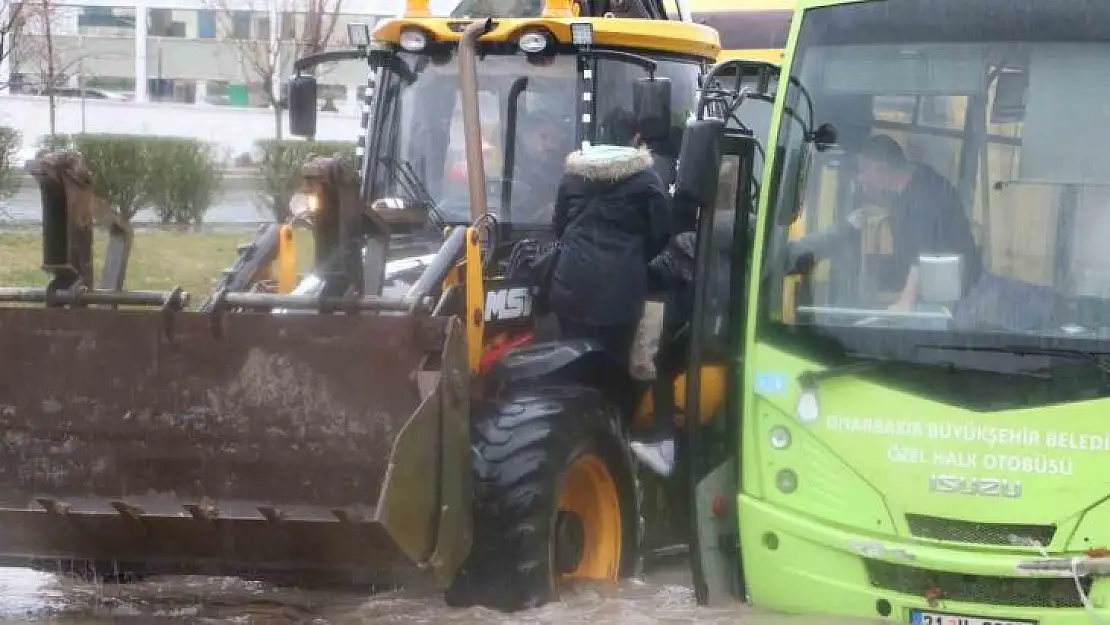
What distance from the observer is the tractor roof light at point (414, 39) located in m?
8.13

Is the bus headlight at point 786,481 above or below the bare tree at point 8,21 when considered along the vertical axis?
below

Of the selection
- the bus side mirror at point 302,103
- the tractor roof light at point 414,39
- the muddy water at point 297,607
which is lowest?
the muddy water at point 297,607

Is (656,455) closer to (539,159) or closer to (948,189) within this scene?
(539,159)

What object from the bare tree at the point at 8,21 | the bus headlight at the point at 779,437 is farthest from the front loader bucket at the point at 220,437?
the bare tree at the point at 8,21

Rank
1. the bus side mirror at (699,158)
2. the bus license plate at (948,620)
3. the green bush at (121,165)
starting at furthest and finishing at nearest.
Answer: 1. the green bush at (121,165)
2. the bus side mirror at (699,158)
3. the bus license plate at (948,620)

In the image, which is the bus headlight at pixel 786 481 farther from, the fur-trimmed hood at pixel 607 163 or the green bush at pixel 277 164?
the green bush at pixel 277 164

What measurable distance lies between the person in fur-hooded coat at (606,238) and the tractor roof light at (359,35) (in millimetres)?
1577

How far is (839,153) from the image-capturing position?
656cm

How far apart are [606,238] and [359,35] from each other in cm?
203

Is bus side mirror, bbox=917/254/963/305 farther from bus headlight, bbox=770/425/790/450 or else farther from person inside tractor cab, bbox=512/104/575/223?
person inside tractor cab, bbox=512/104/575/223

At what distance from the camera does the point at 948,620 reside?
600 centimetres

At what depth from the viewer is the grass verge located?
15.9 metres

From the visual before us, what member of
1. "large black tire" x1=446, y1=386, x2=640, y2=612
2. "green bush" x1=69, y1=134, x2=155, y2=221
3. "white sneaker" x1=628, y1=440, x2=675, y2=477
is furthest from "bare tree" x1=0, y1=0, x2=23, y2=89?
"large black tire" x1=446, y1=386, x2=640, y2=612

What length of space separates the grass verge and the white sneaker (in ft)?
25.2
